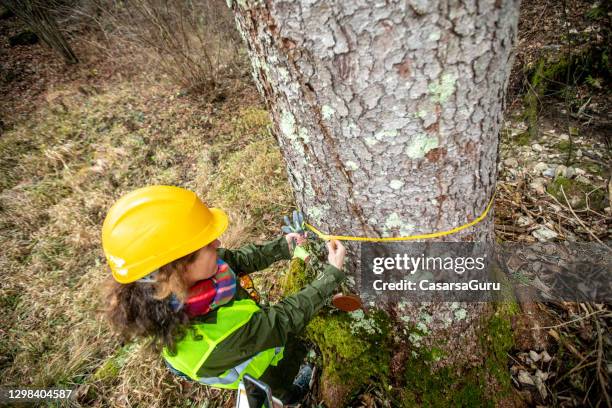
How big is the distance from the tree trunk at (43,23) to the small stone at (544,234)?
35.6 feet

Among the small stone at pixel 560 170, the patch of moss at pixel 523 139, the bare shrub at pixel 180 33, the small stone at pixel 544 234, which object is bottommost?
the small stone at pixel 544 234

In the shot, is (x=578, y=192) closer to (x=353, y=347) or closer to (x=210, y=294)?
(x=353, y=347)

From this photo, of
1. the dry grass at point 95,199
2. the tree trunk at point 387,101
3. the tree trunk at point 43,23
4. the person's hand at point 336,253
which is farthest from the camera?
the tree trunk at point 43,23

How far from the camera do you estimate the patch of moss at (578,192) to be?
7.94 ft

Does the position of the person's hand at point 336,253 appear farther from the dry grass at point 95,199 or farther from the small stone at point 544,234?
the small stone at point 544,234

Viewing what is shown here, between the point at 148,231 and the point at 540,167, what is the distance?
123 inches

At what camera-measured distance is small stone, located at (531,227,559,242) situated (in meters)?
2.31

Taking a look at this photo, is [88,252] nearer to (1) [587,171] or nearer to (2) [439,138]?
(2) [439,138]

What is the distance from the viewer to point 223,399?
8.11 ft

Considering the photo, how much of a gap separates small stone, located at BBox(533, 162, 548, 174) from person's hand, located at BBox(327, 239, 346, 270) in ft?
7.34

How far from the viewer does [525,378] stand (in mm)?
1812

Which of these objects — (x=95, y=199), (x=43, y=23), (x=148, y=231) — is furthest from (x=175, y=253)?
(x=43, y=23)

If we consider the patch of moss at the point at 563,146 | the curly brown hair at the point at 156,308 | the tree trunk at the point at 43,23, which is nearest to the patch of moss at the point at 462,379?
the curly brown hair at the point at 156,308

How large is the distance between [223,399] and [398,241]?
1.95 m
